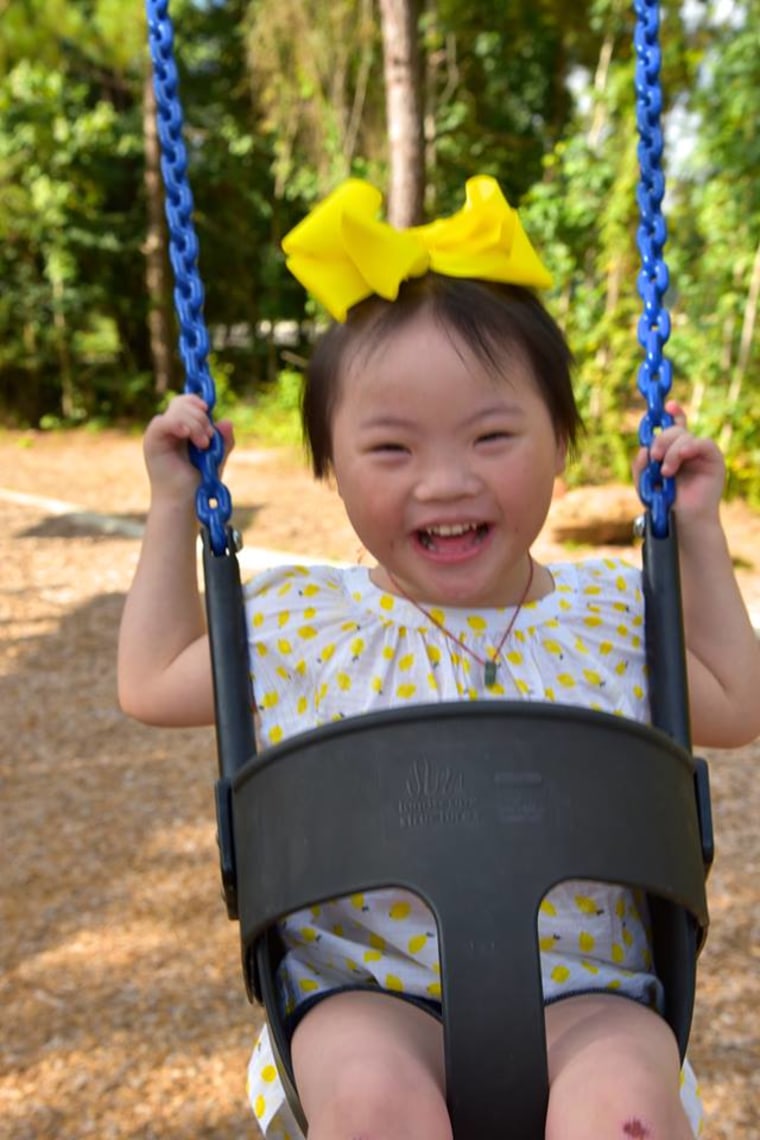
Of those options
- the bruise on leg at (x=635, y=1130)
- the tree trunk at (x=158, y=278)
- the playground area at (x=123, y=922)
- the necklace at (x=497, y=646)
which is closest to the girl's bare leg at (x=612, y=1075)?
the bruise on leg at (x=635, y=1130)

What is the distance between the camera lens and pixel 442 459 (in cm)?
134

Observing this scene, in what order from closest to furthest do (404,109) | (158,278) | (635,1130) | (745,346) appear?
(635,1130), (745,346), (404,109), (158,278)

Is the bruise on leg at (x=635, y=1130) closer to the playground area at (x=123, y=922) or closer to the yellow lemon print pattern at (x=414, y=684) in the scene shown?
the yellow lemon print pattern at (x=414, y=684)

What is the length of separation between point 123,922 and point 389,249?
6.52 ft

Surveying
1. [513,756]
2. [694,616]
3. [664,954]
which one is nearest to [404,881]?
[513,756]

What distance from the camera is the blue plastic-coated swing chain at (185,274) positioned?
1.44m

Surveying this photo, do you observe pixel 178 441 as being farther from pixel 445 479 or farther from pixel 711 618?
pixel 711 618

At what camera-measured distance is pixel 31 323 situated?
1221cm

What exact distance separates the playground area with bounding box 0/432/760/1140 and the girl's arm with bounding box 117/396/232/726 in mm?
1036

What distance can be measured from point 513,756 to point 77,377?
12178mm

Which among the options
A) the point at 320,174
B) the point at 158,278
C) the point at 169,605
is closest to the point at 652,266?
the point at 169,605

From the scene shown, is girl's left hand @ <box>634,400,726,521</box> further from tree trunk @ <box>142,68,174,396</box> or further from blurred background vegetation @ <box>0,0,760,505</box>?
tree trunk @ <box>142,68,174,396</box>

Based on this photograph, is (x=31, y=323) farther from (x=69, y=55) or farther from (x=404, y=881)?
(x=404, y=881)

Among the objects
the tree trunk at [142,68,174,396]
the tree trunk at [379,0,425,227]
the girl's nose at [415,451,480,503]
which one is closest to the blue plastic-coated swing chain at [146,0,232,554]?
the girl's nose at [415,451,480,503]
